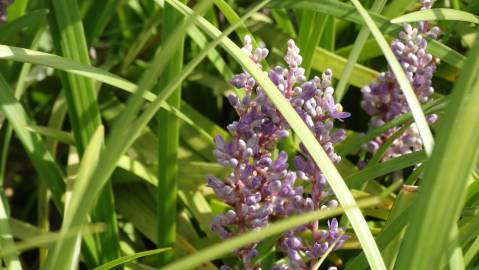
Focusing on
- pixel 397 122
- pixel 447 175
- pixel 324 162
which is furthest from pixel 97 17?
pixel 447 175

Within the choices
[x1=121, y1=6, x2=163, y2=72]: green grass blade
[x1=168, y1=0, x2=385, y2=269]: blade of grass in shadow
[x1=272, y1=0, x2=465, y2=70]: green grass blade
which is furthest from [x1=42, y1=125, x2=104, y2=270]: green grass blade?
[x1=121, y1=6, x2=163, y2=72]: green grass blade

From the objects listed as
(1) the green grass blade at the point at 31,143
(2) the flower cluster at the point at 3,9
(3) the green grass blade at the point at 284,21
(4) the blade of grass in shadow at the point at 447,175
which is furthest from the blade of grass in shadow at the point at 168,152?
(4) the blade of grass in shadow at the point at 447,175

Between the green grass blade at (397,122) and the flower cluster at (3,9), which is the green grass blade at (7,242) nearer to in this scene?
the green grass blade at (397,122)

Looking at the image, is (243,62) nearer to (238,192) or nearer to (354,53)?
(238,192)

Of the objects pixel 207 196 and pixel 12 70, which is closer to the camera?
pixel 207 196

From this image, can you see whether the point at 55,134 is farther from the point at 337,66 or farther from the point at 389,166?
the point at 389,166

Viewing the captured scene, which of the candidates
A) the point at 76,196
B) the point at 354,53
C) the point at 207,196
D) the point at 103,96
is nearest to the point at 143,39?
the point at 103,96
